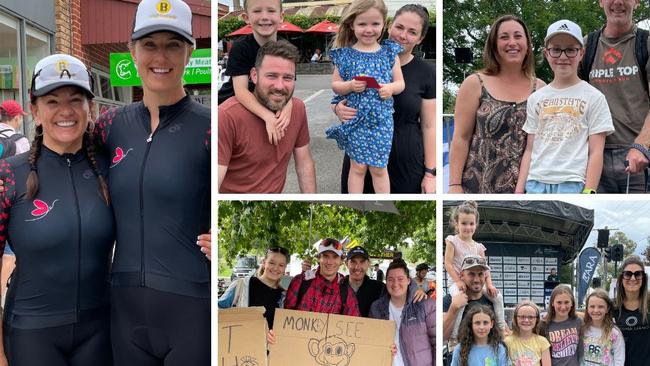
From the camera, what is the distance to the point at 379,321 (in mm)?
2938

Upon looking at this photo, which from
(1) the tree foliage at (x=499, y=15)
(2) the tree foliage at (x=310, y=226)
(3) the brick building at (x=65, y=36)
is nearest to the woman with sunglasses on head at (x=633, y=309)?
(1) the tree foliage at (x=499, y=15)

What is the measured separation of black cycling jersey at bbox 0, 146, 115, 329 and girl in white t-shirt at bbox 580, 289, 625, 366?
1.84 meters

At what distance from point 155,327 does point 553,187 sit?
4.92ft

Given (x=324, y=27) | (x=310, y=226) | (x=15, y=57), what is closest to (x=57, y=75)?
(x=324, y=27)

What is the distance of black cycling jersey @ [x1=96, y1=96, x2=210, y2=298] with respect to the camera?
2.21m

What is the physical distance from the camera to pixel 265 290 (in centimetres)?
332

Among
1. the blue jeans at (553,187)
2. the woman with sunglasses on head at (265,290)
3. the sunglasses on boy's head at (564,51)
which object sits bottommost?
the woman with sunglasses on head at (265,290)

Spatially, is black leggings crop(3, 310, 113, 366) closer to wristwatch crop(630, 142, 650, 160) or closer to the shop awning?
wristwatch crop(630, 142, 650, 160)

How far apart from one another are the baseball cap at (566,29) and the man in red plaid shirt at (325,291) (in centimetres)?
135

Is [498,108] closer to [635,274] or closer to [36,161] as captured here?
[635,274]

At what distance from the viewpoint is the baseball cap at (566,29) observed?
260 centimetres

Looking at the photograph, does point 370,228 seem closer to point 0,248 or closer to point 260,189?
point 260,189

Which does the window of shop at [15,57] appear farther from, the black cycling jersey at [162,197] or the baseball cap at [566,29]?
the baseball cap at [566,29]

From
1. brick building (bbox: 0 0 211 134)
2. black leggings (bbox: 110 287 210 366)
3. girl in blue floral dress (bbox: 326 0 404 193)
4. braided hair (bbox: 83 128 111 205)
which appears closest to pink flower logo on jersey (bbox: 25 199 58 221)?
braided hair (bbox: 83 128 111 205)
